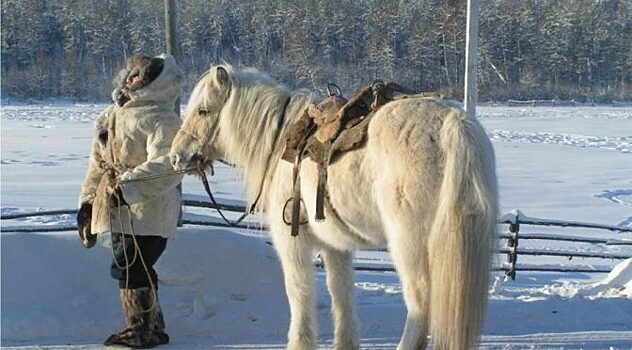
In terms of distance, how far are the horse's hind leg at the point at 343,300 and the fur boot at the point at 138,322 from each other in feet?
4.02

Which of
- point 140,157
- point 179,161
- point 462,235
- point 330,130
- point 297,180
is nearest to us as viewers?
point 462,235

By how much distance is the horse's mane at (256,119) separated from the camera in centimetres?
423

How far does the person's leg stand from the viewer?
473 cm

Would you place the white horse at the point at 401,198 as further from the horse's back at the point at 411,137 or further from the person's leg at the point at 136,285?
the person's leg at the point at 136,285

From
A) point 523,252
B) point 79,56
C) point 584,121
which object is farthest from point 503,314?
point 79,56

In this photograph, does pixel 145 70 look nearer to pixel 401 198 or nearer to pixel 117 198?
pixel 117 198

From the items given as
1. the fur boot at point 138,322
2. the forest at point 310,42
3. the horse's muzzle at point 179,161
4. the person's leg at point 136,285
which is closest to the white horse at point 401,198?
the horse's muzzle at point 179,161

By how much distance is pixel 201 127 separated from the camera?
4.37 m

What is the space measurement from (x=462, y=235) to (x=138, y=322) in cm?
250

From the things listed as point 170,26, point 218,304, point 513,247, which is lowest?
point 513,247

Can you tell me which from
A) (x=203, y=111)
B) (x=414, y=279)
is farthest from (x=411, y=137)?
(x=203, y=111)

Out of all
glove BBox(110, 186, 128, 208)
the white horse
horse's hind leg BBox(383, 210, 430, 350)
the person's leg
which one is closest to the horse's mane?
the white horse

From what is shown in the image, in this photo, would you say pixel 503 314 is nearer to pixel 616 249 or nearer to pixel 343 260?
pixel 343 260

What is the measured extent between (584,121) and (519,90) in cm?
2063
